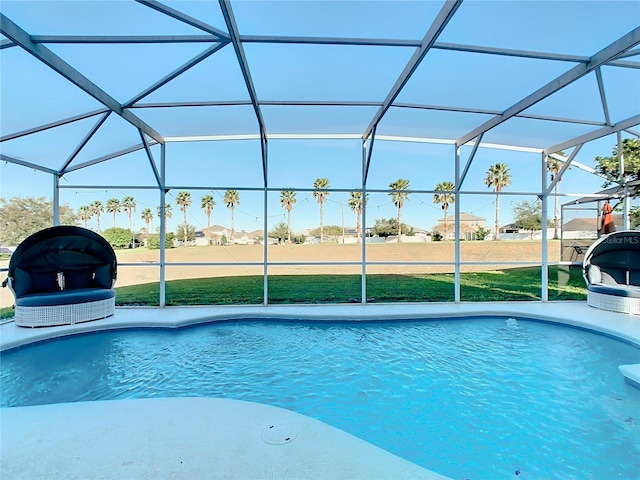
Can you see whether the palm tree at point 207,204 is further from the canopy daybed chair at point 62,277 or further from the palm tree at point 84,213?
the canopy daybed chair at point 62,277

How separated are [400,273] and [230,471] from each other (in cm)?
1361

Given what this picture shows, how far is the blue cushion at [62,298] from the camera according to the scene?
5.23 m

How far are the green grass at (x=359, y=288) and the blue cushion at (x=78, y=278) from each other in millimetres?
2663

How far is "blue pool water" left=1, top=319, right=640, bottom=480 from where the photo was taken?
105 inches

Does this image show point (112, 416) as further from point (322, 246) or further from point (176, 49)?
point (322, 246)

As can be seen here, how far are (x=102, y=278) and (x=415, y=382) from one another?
19.7 ft

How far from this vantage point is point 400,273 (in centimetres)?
1484

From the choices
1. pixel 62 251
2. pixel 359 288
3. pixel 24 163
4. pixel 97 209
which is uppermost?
pixel 24 163

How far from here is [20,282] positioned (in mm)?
5430

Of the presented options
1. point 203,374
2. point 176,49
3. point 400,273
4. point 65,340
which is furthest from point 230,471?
point 400,273

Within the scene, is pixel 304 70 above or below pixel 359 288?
above

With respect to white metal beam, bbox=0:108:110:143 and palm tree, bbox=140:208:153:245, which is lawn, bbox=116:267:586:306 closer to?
palm tree, bbox=140:208:153:245

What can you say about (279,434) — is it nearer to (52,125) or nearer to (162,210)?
(162,210)

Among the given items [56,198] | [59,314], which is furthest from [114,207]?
[59,314]
